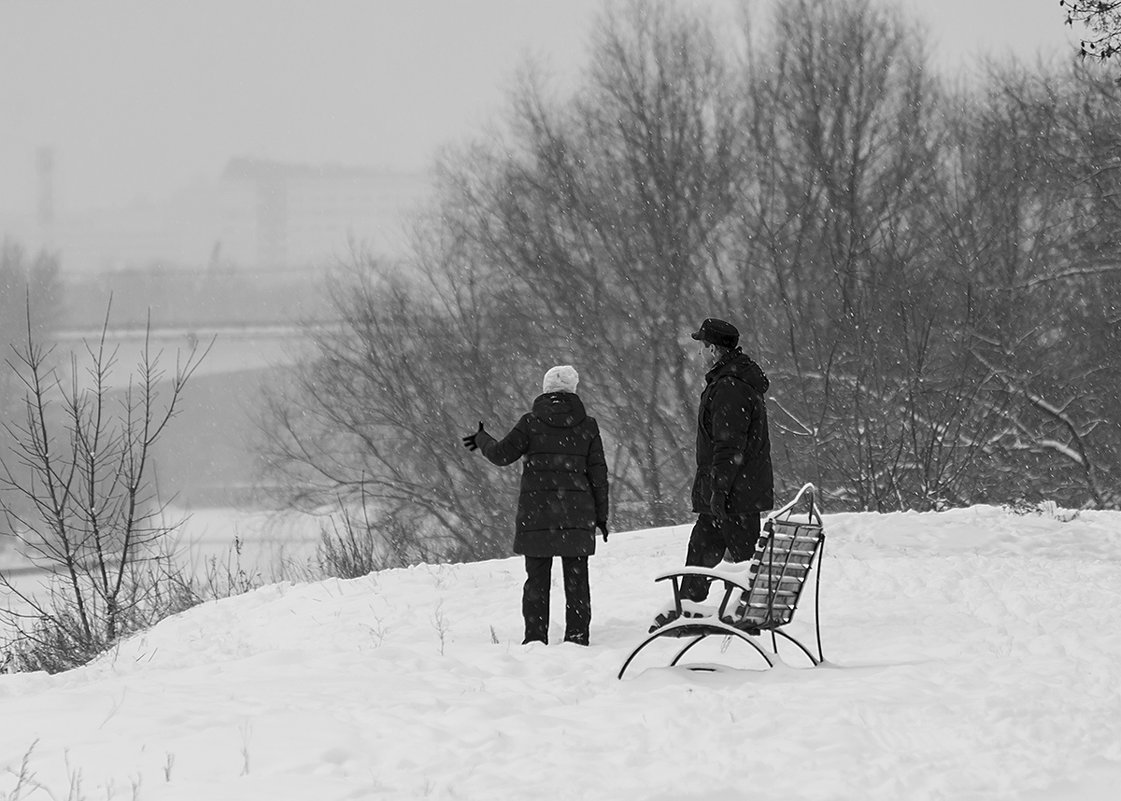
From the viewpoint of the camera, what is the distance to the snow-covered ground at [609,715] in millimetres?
4887

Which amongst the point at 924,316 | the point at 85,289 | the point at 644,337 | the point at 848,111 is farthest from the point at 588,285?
the point at 85,289

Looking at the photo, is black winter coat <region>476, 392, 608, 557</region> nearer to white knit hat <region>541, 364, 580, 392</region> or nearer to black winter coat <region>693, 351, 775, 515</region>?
white knit hat <region>541, 364, 580, 392</region>

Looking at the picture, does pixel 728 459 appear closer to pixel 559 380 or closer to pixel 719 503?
pixel 719 503

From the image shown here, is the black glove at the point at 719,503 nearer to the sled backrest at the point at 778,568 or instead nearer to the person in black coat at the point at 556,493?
the person in black coat at the point at 556,493

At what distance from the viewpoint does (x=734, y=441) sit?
789 centimetres

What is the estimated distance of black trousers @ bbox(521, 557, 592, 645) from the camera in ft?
26.4

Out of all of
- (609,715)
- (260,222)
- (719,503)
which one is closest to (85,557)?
(719,503)

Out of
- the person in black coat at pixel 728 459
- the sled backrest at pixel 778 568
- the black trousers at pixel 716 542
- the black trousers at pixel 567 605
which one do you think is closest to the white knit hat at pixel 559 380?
the person in black coat at pixel 728 459

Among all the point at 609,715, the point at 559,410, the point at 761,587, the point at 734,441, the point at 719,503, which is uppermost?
the point at 559,410

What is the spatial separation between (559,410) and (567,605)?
3.79 ft

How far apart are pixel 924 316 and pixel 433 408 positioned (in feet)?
39.5

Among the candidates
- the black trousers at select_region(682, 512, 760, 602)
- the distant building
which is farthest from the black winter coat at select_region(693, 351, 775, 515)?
the distant building

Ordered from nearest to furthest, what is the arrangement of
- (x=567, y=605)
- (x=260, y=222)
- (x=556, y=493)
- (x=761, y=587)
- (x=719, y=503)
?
(x=761, y=587), (x=719, y=503), (x=556, y=493), (x=567, y=605), (x=260, y=222)

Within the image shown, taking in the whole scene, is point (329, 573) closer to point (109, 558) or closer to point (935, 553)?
point (109, 558)
